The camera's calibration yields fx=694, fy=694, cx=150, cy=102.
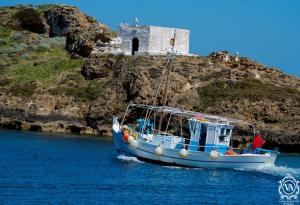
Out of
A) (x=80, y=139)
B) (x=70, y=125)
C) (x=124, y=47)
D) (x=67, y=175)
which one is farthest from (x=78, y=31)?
(x=67, y=175)

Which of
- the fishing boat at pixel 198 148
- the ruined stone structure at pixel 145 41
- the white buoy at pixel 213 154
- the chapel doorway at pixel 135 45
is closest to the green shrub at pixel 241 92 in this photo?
the ruined stone structure at pixel 145 41

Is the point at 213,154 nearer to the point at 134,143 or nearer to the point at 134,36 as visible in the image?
the point at 134,143

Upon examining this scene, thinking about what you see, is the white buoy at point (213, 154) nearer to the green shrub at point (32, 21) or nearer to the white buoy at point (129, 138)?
the white buoy at point (129, 138)

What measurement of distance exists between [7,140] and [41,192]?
87.0ft

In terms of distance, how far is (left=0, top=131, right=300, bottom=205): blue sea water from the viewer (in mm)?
34000

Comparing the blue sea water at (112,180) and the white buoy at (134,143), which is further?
the white buoy at (134,143)

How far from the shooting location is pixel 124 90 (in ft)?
252

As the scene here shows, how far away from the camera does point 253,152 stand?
49188 millimetres

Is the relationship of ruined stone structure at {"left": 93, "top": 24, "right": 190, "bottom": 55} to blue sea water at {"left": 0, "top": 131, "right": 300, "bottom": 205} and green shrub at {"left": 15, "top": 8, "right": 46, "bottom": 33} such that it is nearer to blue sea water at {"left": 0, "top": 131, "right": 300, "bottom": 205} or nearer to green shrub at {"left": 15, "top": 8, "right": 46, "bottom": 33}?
green shrub at {"left": 15, "top": 8, "right": 46, "bottom": 33}

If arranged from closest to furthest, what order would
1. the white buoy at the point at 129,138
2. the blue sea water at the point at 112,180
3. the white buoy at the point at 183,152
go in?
the blue sea water at the point at 112,180 < the white buoy at the point at 183,152 < the white buoy at the point at 129,138

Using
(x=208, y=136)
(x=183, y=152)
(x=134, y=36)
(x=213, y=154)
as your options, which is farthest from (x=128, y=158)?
(x=134, y=36)

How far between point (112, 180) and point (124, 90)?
38008 millimetres

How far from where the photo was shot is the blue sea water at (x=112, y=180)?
112ft

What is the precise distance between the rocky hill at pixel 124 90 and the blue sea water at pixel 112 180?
1555cm
